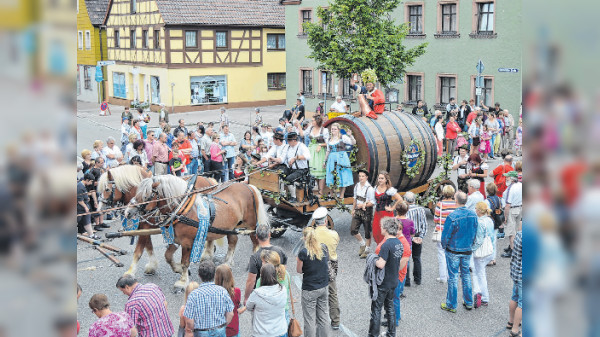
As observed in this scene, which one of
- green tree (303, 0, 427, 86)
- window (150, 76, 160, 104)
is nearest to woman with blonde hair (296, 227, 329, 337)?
green tree (303, 0, 427, 86)

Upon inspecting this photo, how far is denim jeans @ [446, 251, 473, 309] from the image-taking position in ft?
27.0

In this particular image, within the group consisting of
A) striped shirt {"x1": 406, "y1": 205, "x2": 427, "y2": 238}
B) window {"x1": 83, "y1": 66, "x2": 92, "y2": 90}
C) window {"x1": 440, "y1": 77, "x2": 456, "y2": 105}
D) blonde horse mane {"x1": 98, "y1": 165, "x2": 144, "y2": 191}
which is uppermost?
window {"x1": 83, "y1": 66, "x2": 92, "y2": 90}

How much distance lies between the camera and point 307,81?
109ft

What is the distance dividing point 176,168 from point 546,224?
14.0 m

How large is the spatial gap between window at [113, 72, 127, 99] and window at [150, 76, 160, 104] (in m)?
3.86

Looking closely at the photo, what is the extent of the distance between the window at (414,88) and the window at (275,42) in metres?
12.0

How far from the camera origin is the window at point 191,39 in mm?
34625

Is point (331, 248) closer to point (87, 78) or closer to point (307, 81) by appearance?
point (307, 81)

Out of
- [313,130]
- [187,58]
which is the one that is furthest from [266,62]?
[313,130]

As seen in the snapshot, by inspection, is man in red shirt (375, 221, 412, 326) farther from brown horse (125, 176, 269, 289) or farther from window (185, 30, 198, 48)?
window (185, 30, 198, 48)

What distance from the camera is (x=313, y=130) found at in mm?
11820

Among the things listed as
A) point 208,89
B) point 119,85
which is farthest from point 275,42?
point 119,85

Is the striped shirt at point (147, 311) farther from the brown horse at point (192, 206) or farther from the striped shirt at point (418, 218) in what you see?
the striped shirt at point (418, 218)

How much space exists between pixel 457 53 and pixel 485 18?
1782mm
